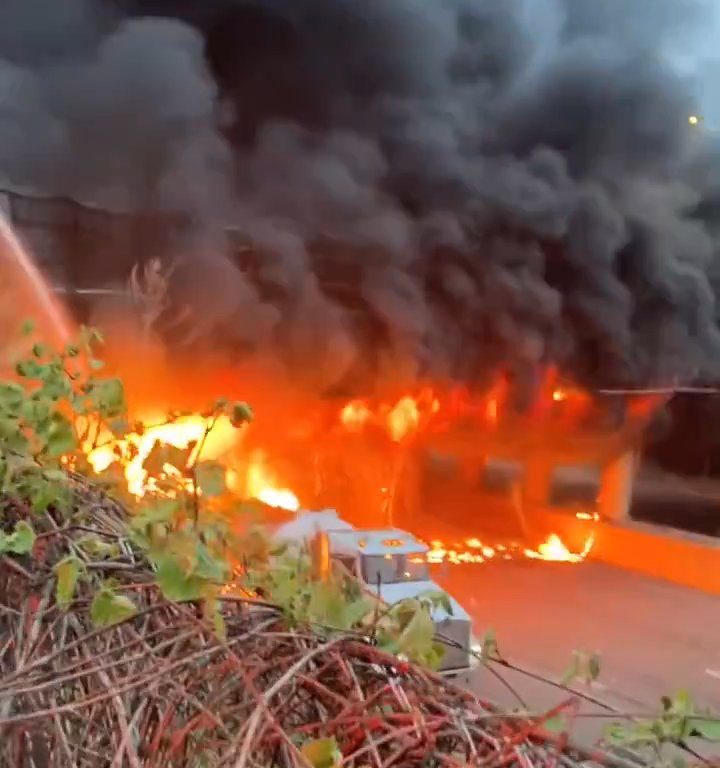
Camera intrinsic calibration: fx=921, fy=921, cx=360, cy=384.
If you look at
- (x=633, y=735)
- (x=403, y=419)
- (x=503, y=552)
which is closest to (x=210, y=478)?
(x=633, y=735)

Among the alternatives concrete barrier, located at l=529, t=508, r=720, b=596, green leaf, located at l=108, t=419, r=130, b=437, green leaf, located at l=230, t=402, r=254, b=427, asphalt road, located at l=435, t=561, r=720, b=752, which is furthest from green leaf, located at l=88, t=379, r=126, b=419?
concrete barrier, located at l=529, t=508, r=720, b=596

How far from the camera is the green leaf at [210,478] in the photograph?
1.25m

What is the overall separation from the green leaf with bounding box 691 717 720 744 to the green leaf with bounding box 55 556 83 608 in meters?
0.68

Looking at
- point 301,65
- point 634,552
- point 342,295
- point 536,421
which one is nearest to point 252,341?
point 342,295

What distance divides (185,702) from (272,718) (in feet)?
0.45

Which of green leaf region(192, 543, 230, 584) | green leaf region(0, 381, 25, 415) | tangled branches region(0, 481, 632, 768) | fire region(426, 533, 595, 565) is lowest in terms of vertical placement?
fire region(426, 533, 595, 565)

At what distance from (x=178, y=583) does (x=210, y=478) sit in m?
0.28

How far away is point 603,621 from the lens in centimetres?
829

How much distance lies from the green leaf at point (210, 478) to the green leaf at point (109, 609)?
24 centimetres

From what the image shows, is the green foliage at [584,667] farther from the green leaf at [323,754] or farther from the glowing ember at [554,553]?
the glowing ember at [554,553]

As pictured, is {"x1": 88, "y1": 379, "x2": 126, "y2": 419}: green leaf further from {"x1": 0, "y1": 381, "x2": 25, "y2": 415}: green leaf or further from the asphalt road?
the asphalt road

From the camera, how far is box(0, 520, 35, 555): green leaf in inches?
45.3

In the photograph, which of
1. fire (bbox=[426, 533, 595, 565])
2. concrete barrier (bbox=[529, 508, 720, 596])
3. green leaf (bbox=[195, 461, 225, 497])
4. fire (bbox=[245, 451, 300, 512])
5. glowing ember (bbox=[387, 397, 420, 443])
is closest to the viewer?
green leaf (bbox=[195, 461, 225, 497])

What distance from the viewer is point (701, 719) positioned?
2.94 ft
